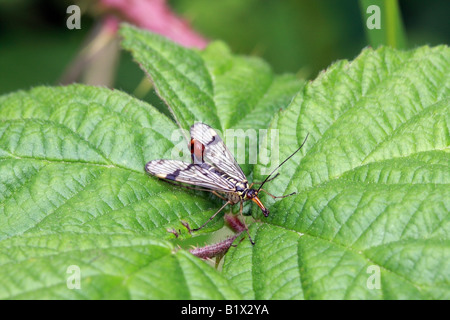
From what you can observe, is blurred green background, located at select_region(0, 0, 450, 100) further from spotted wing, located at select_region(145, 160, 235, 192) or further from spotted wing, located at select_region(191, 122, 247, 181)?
spotted wing, located at select_region(145, 160, 235, 192)

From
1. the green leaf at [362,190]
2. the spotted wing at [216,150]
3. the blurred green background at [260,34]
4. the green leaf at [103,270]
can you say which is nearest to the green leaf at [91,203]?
the green leaf at [103,270]

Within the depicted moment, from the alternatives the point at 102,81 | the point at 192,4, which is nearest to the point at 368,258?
the point at 102,81

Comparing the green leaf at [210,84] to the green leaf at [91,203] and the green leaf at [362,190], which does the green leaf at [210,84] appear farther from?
the green leaf at [362,190]

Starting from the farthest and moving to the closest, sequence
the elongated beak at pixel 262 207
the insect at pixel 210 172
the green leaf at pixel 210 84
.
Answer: the green leaf at pixel 210 84
the insect at pixel 210 172
the elongated beak at pixel 262 207

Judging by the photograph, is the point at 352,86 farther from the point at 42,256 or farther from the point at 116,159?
the point at 42,256

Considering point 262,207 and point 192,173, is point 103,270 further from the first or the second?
point 192,173

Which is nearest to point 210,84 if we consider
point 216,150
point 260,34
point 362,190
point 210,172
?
point 216,150

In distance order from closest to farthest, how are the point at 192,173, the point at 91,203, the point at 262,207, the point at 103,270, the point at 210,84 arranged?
the point at 103,270
the point at 91,203
the point at 262,207
the point at 192,173
the point at 210,84
